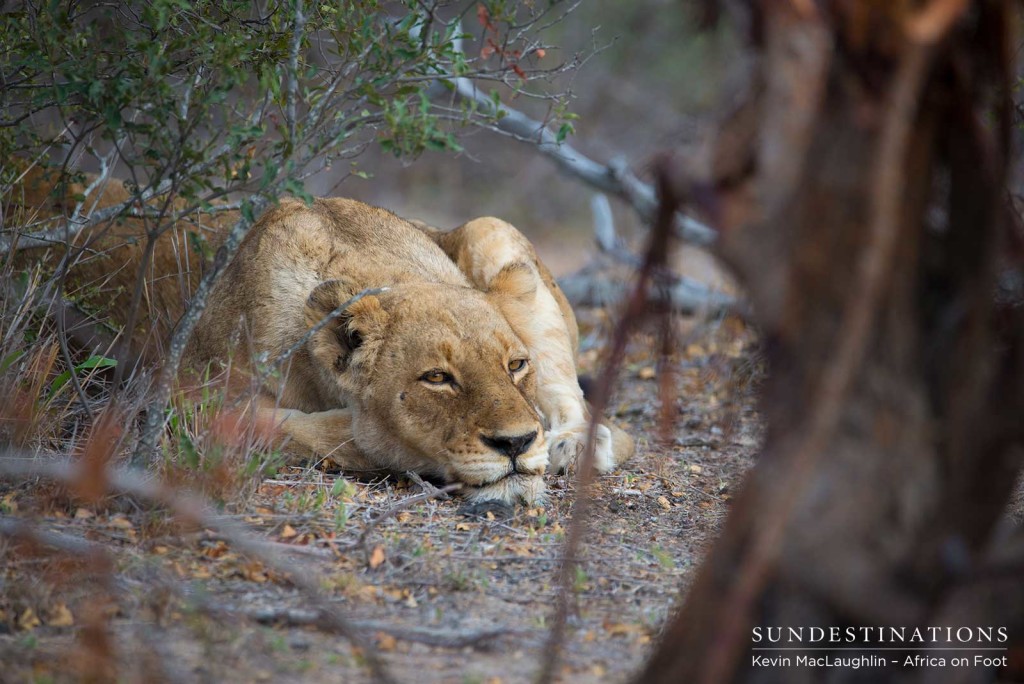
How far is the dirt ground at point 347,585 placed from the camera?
2.67 m

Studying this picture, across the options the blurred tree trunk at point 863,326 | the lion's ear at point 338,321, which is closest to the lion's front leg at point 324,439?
the lion's ear at point 338,321

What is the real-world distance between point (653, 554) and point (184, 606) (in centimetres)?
177

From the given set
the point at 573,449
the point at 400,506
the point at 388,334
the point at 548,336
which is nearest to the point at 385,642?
the point at 400,506

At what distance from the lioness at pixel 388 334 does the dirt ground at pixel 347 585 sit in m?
0.22

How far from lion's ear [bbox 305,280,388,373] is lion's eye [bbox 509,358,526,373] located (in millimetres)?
585

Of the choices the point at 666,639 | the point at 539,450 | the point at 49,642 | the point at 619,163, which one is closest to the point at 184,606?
the point at 49,642

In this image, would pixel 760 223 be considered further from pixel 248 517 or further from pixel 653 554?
pixel 248 517

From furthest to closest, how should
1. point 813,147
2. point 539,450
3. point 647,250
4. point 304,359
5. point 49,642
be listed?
point 304,359 → point 539,450 → point 49,642 → point 647,250 → point 813,147

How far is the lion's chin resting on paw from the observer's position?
4.22 meters

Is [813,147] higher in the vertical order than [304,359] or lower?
lower

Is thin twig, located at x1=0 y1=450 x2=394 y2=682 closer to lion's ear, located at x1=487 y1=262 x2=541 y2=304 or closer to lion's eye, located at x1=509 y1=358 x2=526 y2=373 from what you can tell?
lion's eye, located at x1=509 y1=358 x2=526 y2=373

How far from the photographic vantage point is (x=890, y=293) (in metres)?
1.99

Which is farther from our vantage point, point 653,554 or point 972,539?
point 653,554

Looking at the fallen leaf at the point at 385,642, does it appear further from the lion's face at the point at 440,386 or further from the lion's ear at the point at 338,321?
the lion's ear at the point at 338,321
